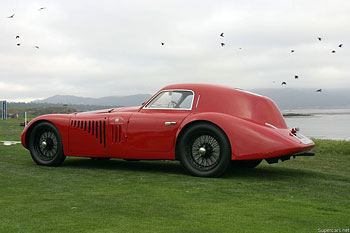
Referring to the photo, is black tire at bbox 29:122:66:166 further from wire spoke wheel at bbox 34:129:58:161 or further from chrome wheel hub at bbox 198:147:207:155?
chrome wheel hub at bbox 198:147:207:155

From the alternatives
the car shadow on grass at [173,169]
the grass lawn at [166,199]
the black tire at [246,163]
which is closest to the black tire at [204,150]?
the grass lawn at [166,199]

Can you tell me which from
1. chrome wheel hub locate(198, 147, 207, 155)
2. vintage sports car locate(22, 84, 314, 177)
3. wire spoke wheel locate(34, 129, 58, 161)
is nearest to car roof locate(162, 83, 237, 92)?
vintage sports car locate(22, 84, 314, 177)

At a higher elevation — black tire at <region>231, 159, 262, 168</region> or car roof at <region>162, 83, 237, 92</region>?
car roof at <region>162, 83, 237, 92</region>

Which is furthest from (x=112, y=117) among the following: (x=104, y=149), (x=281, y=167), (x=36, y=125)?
(x=281, y=167)

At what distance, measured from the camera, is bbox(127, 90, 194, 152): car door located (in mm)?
8164

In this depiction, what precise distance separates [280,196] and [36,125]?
5.61m

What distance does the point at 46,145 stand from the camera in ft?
31.1

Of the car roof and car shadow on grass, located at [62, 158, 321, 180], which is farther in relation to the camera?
the car roof

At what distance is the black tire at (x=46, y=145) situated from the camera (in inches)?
367

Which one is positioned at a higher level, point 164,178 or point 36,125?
point 36,125

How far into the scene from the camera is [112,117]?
8789mm

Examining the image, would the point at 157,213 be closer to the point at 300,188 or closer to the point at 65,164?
the point at 300,188

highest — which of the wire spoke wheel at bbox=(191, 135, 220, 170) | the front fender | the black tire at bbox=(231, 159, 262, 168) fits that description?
the front fender

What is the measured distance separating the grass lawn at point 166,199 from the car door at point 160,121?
53 centimetres
